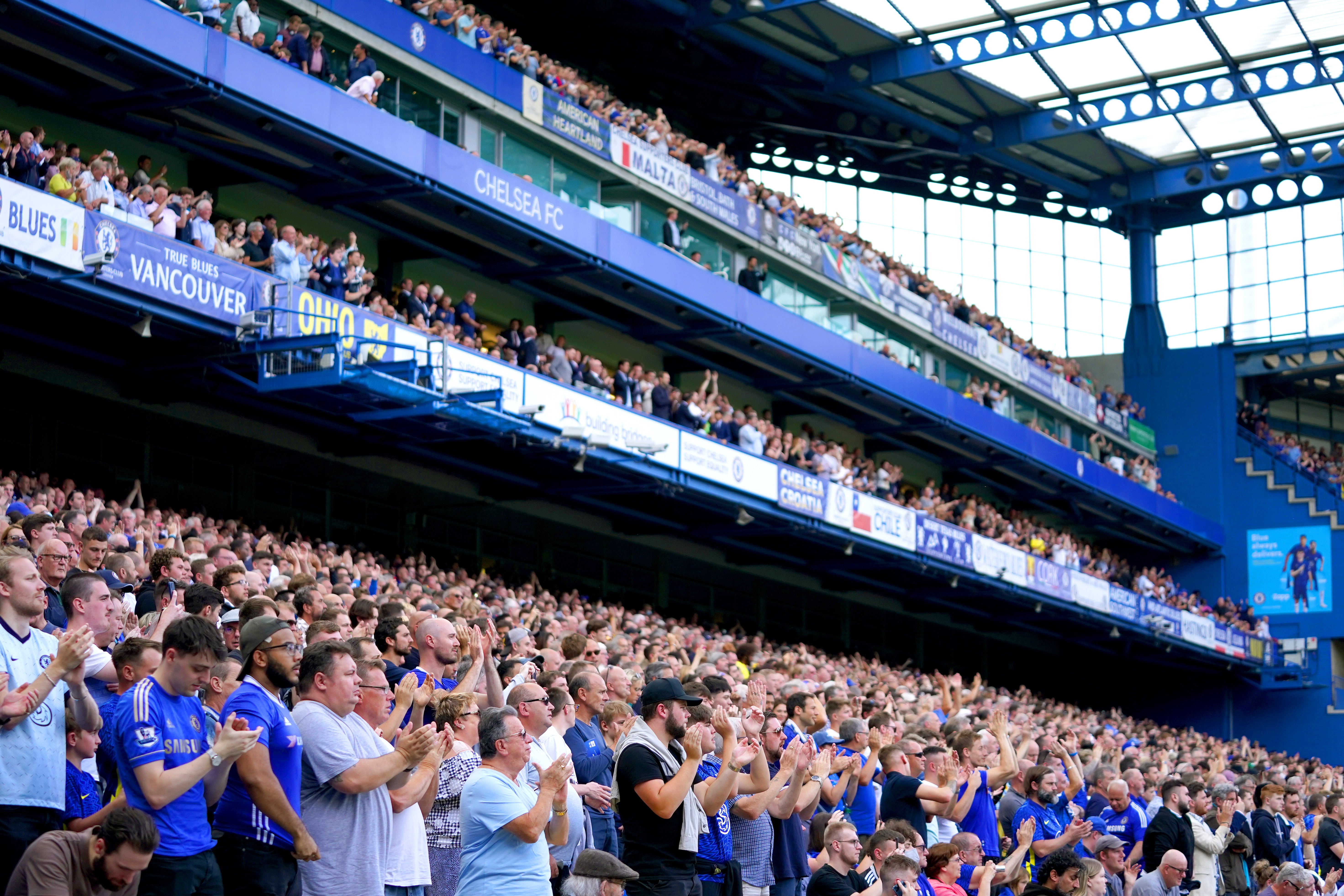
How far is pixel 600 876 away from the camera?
7051 millimetres

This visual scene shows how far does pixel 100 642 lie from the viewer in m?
7.64

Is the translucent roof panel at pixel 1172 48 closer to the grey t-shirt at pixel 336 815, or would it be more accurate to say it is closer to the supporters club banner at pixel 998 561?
the supporters club banner at pixel 998 561

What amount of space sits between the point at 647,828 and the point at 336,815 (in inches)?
65.8

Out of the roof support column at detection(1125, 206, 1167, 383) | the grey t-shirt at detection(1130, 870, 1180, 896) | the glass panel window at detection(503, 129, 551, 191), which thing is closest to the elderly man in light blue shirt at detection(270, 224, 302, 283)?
the glass panel window at detection(503, 129, 551, 191)

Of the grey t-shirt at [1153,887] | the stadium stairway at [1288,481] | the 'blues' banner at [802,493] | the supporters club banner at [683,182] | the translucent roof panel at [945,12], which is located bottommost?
the grey t-shirt at [1153,887]

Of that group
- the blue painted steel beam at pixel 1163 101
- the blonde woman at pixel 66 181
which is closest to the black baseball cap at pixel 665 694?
the blonde woman at pixel 66 181

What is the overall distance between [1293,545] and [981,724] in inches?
1444

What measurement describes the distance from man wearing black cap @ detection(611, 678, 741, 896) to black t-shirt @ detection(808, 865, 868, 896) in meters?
1.34

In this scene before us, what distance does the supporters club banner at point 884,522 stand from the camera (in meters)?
32.3

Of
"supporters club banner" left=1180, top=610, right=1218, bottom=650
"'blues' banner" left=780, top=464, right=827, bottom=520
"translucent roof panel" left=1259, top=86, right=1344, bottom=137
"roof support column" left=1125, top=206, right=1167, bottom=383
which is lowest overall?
"supporters club banner" left=1180, top=610, right=1218, bottom=650

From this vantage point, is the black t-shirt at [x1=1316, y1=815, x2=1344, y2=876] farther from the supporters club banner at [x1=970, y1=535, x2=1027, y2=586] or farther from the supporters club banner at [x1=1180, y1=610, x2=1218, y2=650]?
the supporters club banner at [x1=1180, y1=610, x2=1218, y2=650]

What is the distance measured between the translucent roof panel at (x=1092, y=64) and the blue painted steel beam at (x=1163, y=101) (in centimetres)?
62

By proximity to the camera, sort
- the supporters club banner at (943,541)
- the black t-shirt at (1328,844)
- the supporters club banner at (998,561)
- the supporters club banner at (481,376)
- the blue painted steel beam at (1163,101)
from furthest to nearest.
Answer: the blue painted steel beam at (1163,101), the supporters club banner at (998,561), the supporters club banner at (943,541), the supporters club banner at (481,376), the black t-shirt at (1328,844)

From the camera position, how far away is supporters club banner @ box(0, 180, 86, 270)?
658 inches
